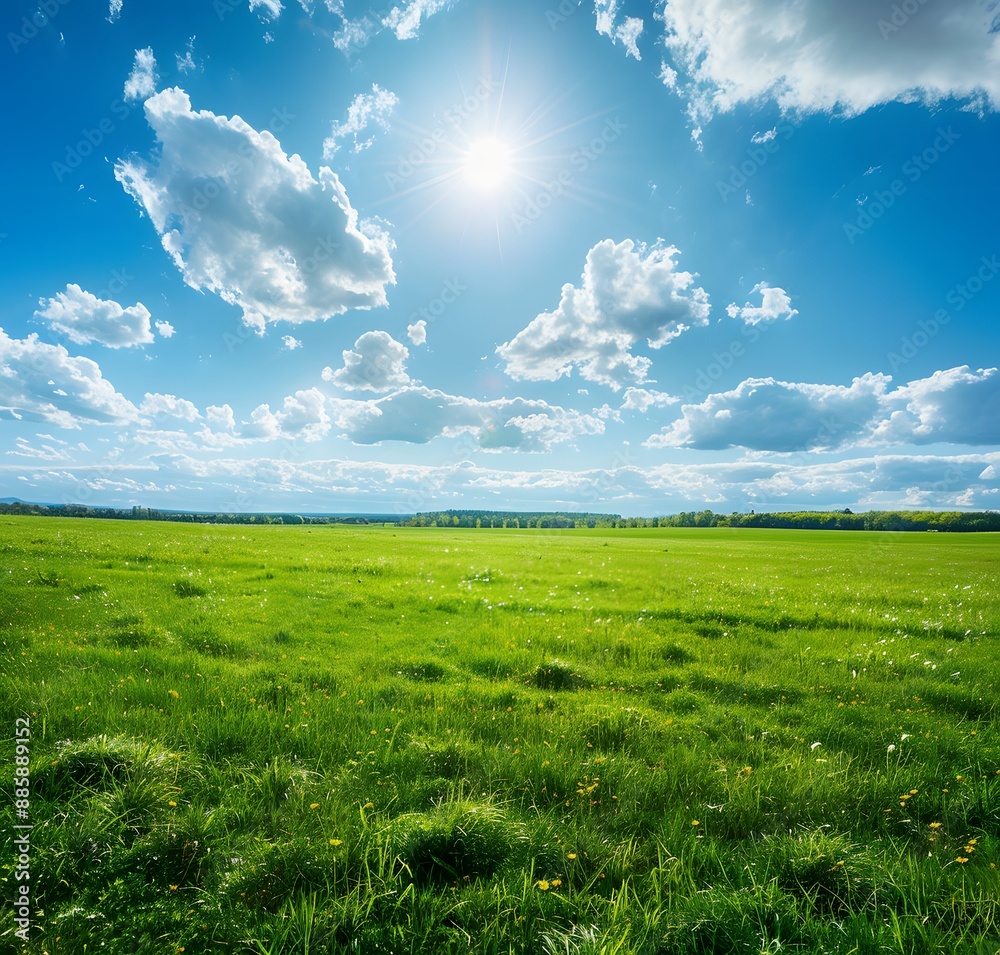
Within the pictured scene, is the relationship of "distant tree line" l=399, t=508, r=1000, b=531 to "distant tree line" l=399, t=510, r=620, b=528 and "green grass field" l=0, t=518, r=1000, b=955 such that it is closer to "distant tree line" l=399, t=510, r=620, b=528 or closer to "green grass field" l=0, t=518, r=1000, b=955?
"distant tree line" l=399, t=510, r=620, b=528

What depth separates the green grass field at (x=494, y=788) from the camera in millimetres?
3078

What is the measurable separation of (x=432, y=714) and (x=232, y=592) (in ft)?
33.2

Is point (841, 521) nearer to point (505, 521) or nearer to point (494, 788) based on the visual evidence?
point (505, 521)

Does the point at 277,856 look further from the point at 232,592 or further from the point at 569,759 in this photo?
the point at 232,592

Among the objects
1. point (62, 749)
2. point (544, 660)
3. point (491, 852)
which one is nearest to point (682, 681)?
point (544, 660)

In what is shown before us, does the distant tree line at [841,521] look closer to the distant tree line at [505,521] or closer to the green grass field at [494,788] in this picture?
the distant tree line at [505,521]

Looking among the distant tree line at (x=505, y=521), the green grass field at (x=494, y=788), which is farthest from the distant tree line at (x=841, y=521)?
the green grass field at (x=494, y=788)

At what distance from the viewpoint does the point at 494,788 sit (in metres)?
4.79

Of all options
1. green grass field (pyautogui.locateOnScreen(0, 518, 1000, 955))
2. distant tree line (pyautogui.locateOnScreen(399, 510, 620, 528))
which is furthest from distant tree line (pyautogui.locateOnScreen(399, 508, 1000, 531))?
green grass field (pyautogui.locateOnScreen(0, 518, 1000, 955))

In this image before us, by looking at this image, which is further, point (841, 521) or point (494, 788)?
point (841, 521)

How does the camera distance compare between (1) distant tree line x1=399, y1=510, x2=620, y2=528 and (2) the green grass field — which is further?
(1) distant tree line x1=399, y1=510, x2=620, y2=528

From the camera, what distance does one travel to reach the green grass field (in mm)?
3078

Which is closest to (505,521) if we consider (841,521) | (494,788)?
(841,521)

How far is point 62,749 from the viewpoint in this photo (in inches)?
181
